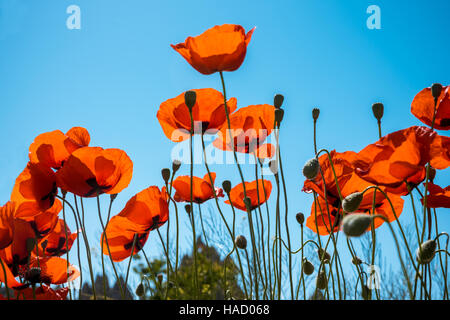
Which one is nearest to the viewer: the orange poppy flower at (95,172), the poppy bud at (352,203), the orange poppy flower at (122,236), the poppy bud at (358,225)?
the poppy bud at (358,225)

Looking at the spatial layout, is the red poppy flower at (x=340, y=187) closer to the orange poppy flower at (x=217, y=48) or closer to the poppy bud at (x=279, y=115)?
the poppy bud at (x=279, y=115)

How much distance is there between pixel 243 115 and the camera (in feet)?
2.12

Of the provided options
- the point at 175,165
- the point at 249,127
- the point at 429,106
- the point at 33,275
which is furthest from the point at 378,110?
the point at 33,275

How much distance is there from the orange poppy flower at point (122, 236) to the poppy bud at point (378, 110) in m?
0.39

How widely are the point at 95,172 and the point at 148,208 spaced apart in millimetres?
101

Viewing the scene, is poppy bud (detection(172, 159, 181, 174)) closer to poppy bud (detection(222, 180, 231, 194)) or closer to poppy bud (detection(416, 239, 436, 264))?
poppy bud (detection(222, 180, 231, 194))

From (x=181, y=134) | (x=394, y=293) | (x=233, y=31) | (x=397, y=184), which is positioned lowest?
(x=394, y=293)

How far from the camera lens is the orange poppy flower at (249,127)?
0.64 m

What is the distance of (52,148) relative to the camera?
62 centimetres

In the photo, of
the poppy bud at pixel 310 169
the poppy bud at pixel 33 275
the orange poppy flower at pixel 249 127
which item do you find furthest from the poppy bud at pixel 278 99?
the poppy bud at pixel 33 275
